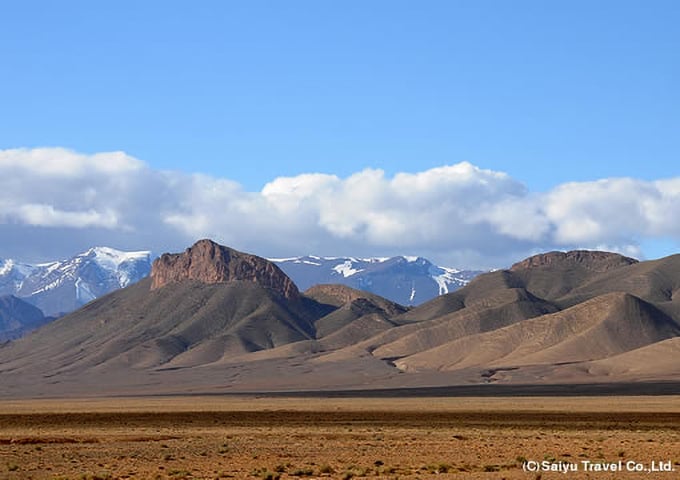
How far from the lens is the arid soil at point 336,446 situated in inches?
1820

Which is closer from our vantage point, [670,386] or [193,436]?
[193,436]

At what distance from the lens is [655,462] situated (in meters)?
46.9

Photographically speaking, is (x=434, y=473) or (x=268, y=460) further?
(x=268, y=460)

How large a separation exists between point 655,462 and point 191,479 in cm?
1829

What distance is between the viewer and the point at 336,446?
5800 cm

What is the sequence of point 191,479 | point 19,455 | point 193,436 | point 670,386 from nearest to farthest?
1. point 191,479
2. point 19,455
3. point 193,436
4. point 670,386

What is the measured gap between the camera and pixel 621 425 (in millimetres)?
76938

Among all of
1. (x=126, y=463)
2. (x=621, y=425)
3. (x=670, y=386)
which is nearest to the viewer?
(x=126, y=463)

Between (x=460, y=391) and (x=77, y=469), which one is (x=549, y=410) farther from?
(x=460, y=391)

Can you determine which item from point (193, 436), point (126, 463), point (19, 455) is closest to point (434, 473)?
point (126, 463)

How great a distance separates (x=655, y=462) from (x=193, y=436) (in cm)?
2924

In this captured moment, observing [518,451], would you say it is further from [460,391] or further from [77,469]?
[460,391]

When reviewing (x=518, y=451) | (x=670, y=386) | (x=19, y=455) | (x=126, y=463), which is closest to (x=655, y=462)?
(x=518, y=451)

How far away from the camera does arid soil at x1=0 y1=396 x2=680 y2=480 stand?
46219 mm
